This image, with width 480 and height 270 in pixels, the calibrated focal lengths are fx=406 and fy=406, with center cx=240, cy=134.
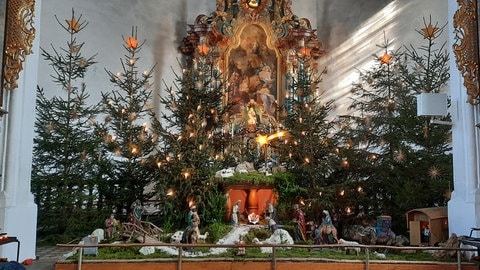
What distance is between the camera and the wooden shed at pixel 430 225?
7.55 m

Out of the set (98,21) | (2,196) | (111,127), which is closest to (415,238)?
(2,196)

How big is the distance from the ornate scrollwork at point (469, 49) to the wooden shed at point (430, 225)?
2.17 m

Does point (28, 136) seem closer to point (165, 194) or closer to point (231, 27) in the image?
point (165, 194)

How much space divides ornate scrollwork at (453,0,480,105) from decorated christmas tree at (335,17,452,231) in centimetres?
253

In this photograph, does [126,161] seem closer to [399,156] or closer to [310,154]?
[310,154]

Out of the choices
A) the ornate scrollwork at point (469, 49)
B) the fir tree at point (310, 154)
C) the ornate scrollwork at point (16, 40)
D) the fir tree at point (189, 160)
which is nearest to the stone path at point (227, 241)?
the fir tree at point (189, 160)

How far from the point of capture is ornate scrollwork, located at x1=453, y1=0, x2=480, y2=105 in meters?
6.90

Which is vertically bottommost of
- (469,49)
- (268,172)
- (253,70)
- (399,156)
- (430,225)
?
(430,225)

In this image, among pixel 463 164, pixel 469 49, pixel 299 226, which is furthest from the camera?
pixel 299 226

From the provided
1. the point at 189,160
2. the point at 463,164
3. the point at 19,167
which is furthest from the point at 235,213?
the point at 463,164

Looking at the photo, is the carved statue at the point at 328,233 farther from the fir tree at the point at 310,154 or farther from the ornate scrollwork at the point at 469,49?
the ornate scrollwork at the point at 469,49

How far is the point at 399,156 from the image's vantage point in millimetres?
9805

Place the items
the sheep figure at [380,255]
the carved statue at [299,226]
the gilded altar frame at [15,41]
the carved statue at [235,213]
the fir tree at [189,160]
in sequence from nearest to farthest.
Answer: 1. the sheep figure at [380,255]
2. the gilded altar frame at [15,41]
3. the carved statue at [299,226]
4. the carved statue at [235,213]
5. the fir tree at [189,160]

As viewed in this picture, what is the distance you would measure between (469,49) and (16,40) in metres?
7.89
